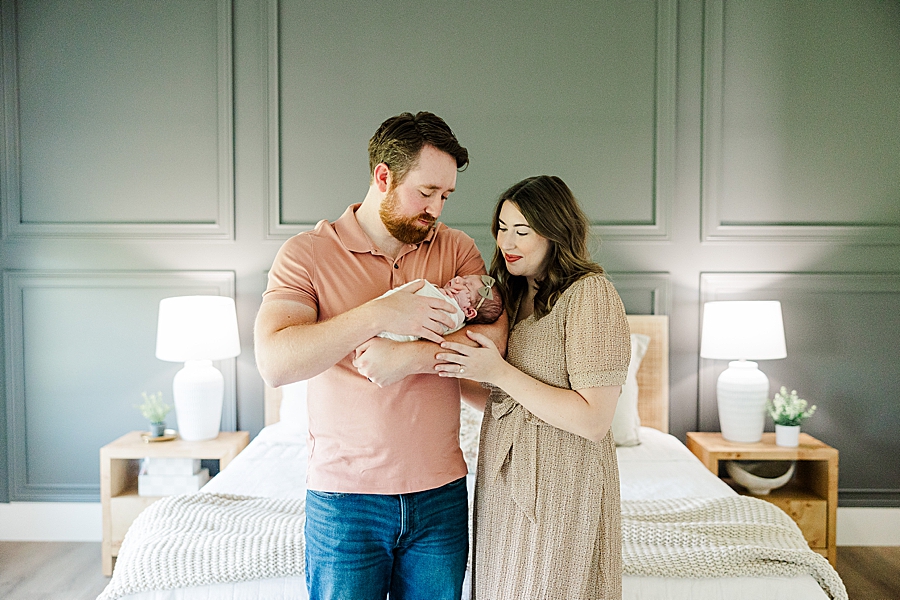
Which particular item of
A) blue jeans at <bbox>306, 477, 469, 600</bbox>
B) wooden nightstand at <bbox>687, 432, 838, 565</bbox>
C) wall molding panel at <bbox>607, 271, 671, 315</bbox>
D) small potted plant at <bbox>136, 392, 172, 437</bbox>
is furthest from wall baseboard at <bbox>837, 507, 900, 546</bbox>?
small potted plant at <bbox>136, 392, 172, 437</bbox>

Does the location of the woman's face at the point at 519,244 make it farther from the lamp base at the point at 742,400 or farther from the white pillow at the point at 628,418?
the lamp base at the point at 742,400

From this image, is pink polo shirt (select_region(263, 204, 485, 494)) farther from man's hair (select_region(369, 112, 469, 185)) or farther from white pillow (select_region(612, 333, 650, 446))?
white pillow (select_region(612, 333, 650, 446))

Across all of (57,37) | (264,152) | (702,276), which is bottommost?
(702,276)

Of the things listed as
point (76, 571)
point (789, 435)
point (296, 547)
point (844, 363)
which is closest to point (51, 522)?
point (76, 571)

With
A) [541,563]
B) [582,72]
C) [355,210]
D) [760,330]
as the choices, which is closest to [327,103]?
[582,72]

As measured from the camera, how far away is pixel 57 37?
338 centimetres

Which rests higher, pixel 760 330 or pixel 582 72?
pixel 582 72

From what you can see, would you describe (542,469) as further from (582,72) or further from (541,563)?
(582,72)

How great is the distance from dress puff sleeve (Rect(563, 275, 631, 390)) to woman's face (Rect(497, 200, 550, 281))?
0.40 ft

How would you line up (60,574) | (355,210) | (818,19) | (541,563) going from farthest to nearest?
1. (818,19)
2. (60,574)
3. (355,210)
4. (541,563)

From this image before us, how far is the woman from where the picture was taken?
1396 millimetres

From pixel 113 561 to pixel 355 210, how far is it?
8.14 feet

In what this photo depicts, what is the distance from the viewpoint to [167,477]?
3.03 meters

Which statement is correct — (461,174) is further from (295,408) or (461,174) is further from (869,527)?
(869,527)
